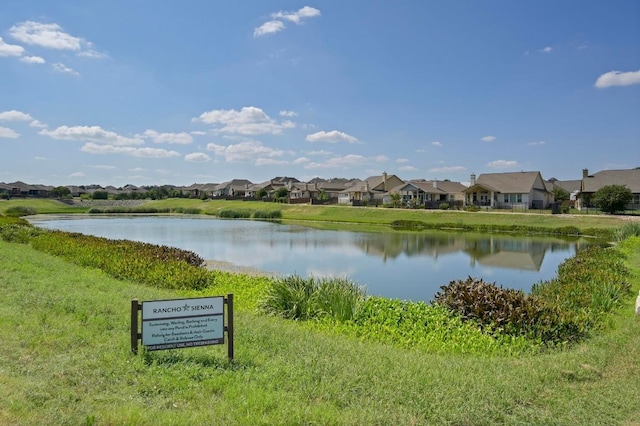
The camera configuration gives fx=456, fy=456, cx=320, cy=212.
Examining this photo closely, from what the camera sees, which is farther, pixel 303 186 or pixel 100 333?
pixel 303 186

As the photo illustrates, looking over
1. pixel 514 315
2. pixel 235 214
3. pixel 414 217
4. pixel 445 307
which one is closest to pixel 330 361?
pixel 514 315

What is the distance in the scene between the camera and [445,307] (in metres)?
10.8

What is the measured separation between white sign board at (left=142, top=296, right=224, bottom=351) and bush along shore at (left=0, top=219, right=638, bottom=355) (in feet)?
11.5

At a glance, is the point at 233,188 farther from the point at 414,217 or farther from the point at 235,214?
the point at 414,217

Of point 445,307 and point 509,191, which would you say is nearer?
point 445,307

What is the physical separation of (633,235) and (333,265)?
18871mm

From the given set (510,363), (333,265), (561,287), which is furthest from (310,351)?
(333,265)

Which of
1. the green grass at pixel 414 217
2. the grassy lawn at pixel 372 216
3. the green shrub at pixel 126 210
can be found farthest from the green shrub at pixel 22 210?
the green grass at pixel 414 217

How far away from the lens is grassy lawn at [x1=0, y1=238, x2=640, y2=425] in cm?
448

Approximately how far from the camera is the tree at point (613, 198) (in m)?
42.1

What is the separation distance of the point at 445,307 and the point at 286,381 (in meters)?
6.39

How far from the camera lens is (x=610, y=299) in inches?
425

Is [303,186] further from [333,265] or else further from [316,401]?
[316,401]

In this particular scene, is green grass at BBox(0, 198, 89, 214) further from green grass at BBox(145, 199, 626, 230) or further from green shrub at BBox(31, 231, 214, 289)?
green shrub at BBox(31, 231, 214, 289)
